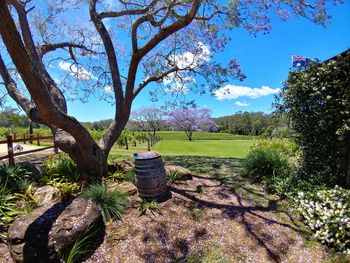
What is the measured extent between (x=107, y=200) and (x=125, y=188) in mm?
673

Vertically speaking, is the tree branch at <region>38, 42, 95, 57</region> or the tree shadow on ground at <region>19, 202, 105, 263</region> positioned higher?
the tree branch at <region>38, 42, 95, 57</region>

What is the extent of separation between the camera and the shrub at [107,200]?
4.05 metres

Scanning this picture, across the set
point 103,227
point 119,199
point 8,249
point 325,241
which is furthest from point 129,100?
point 325,241

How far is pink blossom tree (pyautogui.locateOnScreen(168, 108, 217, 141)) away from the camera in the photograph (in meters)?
44.7

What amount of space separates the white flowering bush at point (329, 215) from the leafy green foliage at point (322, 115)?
2.69 ft

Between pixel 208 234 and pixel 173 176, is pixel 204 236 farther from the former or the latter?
pixel 173 176

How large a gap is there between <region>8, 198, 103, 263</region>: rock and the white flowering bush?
353 cm

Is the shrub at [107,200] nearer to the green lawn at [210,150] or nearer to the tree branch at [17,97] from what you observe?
the tree branch at [17,97]

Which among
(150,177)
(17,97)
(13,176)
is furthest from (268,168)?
(17,97)

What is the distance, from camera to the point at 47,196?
4395 millimetres

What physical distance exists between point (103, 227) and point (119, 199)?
61 centimetres

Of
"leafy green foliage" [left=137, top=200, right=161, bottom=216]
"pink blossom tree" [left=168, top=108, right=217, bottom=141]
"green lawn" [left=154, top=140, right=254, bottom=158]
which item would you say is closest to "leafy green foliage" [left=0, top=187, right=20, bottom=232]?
"leafy green foliage" [left=137, top=200, right=161, bottom=216]

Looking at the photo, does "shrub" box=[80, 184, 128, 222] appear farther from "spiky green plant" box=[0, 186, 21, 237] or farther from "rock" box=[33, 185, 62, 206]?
"spiky green plant" box=[0, 186, 21, 237]

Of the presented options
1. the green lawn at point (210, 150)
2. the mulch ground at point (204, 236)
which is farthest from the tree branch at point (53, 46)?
the green lawn at point (210, 150)
